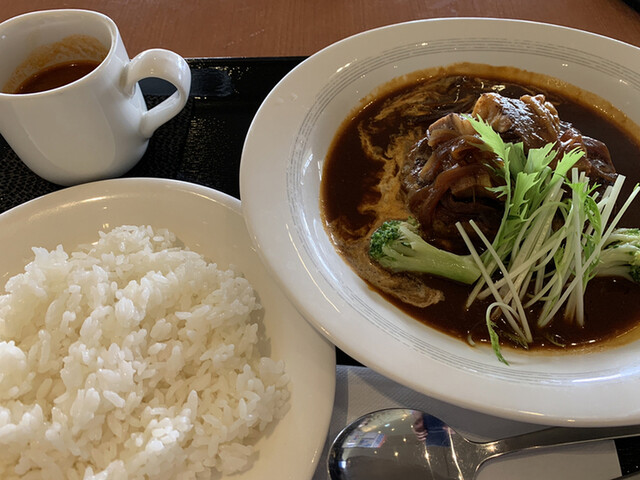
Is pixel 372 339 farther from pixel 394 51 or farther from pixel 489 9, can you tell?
pixel 489 9

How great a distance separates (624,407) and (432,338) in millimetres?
519

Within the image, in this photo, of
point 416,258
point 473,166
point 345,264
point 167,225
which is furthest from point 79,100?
point 473,166

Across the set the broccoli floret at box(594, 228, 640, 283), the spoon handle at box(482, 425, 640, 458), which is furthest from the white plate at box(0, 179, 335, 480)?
the broccoli floret at box(594, 228, 640, 283)

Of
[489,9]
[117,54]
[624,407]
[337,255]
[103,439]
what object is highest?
[489,9]

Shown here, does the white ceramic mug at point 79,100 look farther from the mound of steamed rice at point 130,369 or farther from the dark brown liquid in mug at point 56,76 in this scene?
the mound of steamed rice at point 130,369

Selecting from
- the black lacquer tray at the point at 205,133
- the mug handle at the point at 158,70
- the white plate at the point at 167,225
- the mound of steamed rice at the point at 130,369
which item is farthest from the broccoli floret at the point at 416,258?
the mug handle at the point at 158,70

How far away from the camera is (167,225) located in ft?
6.13

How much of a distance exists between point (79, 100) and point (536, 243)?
67.1 inches

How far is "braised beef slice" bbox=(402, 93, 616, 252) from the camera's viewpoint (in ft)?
5.71

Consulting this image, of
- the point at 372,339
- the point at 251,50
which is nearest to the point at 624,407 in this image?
the point at 372,339

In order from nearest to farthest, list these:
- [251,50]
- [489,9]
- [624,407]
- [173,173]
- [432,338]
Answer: [624,407] → [432,338] → [173,173] → [251,50] → [489,9]

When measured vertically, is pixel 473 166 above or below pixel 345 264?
above

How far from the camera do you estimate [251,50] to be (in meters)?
2.75

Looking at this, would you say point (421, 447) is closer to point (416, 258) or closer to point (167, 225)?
point (416, 258)
